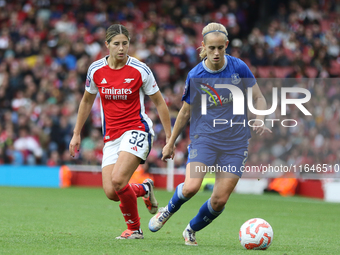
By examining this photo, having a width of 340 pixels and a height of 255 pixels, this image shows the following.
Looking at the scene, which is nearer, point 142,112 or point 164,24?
point 142,112

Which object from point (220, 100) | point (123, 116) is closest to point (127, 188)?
point (123, 116)

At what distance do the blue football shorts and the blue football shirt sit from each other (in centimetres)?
5

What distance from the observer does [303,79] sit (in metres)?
16.2

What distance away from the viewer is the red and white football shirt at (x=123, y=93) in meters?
6.44

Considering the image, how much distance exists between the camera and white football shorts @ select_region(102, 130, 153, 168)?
636 centimetres

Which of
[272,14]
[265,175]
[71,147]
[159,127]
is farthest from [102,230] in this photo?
[272,14]

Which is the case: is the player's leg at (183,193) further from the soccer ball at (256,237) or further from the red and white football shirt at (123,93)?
the red and white football shirt at (123,93)

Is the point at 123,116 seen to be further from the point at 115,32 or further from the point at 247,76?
the point at 247,76

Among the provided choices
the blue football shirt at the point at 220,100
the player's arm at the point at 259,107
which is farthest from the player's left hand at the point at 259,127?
the blue football shirt at the point at 220,100

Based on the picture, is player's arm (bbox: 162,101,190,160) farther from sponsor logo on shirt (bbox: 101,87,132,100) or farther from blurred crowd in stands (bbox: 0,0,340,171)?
blurred crowd in stands (bbox: 0,0,340,171)

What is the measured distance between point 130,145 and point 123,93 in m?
0.57

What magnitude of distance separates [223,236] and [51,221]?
260 centimetres

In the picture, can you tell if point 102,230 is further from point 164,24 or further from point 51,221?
point 164,24

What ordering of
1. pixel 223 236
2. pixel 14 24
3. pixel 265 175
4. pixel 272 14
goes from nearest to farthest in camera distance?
pixel 223 236, pixel 265 175, pixel 14 24, pixel 272 14
